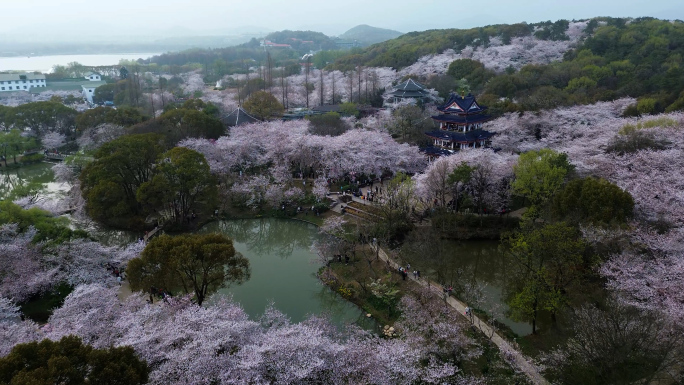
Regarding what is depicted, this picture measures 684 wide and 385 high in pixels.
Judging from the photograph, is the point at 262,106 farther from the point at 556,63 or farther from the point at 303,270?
the point at 556,63

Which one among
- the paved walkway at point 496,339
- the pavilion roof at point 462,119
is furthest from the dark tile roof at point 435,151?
the paved walkway at point 496,339

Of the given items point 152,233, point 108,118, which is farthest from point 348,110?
point 152,233

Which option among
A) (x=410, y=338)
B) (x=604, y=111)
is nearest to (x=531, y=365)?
(x=410, y=338)

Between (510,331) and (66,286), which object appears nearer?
(510,331)

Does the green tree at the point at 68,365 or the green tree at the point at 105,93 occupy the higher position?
the green tree at the point at 105,93

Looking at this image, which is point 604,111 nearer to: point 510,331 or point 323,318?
point 510,331

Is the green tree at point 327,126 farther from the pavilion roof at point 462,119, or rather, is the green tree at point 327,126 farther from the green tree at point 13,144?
the green tree at point 13,144
